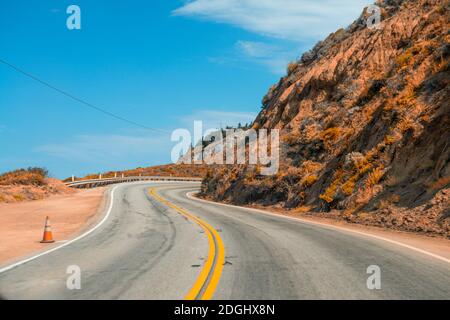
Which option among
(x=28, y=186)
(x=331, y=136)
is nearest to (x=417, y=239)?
(x=331, y=136)

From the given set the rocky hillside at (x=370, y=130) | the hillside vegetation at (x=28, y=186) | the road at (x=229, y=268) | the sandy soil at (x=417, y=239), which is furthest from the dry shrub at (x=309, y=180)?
the hillside vegetation at (x=28, y=186)

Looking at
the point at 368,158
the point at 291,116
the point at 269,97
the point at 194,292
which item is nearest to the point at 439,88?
the point at 368,158

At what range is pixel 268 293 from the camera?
6.46 metres

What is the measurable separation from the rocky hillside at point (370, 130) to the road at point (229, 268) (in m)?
5.44

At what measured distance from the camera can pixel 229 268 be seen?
8.43 metres

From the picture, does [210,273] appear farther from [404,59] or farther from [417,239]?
[404,59]

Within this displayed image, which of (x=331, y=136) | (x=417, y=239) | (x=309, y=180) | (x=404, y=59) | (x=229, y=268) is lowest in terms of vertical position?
(x=417, y=239)

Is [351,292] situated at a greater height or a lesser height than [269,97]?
lesser

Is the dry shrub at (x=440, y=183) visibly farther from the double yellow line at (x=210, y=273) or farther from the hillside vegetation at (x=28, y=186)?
the hillside vegetation at (x=28, y=186)

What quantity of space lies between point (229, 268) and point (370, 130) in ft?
60.9

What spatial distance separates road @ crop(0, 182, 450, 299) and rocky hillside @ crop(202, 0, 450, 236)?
17.8ft

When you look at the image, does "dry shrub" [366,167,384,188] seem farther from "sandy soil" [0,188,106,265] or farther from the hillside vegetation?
the hillside vegetation

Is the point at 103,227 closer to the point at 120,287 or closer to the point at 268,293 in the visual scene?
the point at 120,287
